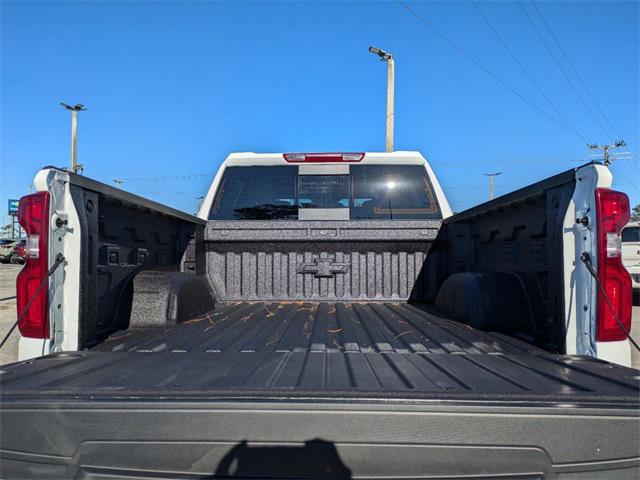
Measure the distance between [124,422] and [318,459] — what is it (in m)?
0.62

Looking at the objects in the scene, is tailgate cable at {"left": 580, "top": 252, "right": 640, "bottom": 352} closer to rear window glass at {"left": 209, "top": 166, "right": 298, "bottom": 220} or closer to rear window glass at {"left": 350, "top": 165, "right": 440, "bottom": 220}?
rear window glass at {"left": 350, "top": 165, "right": 440, "bottom": 220}

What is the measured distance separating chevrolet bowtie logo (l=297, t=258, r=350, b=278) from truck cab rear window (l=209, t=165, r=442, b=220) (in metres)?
0.64

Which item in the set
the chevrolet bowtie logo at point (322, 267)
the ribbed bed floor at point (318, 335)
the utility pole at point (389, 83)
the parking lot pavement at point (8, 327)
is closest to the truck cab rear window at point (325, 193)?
the chevrolet bowtie logo at point (322, 267)

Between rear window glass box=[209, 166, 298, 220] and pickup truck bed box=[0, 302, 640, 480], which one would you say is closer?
pickup truck bed box=[0, 302, 640, 480]

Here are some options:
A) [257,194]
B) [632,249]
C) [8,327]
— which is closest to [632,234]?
[632,249]

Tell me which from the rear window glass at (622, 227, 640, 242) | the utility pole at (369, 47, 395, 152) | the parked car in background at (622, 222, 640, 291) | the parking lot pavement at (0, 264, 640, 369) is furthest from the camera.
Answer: the utility pole at (369, 47, 395, 152)

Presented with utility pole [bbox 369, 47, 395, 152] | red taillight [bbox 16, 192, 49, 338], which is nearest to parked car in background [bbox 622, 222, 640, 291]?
utility pole [bbox 369, 47, 395, 152]

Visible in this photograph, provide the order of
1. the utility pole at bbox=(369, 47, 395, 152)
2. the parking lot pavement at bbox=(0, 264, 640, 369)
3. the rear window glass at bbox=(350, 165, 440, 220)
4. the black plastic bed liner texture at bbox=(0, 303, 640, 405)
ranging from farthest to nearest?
the utility pole at bbox=(369, 47, 395, 152)
the parking lot pavement at bbox=(0, 264, 640, 369)
the rear window glass at bbox=(350, 165, 440, 220)
the black plastic bed liner texture at bbox=(0, 303, 640, 405)

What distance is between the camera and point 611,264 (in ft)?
6.34

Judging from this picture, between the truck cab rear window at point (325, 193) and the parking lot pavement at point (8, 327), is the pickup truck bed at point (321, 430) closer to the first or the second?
the truck cab rear window at point (325, 193)

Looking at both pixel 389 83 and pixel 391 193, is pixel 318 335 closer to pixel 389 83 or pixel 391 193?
pixel 391 193

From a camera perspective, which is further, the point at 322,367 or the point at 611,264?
the point at 611,264

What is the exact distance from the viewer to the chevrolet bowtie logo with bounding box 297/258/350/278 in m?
4.17

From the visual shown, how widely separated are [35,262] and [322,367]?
4.95ft
